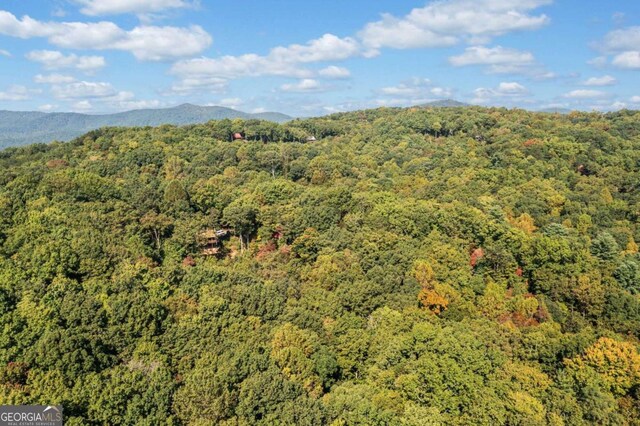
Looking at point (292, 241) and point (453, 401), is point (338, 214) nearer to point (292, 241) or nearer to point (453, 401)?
point (292, 241)

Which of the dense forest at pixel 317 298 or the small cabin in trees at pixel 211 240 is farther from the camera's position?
the small cabin in trees at pixel 211 240

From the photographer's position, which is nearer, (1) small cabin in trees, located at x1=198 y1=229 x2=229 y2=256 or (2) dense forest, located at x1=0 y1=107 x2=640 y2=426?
(2) dense forest, located at x1=0 y1=107 x2=640 y2=426

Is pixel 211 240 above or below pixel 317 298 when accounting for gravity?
above

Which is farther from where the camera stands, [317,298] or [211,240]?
[211,240]
